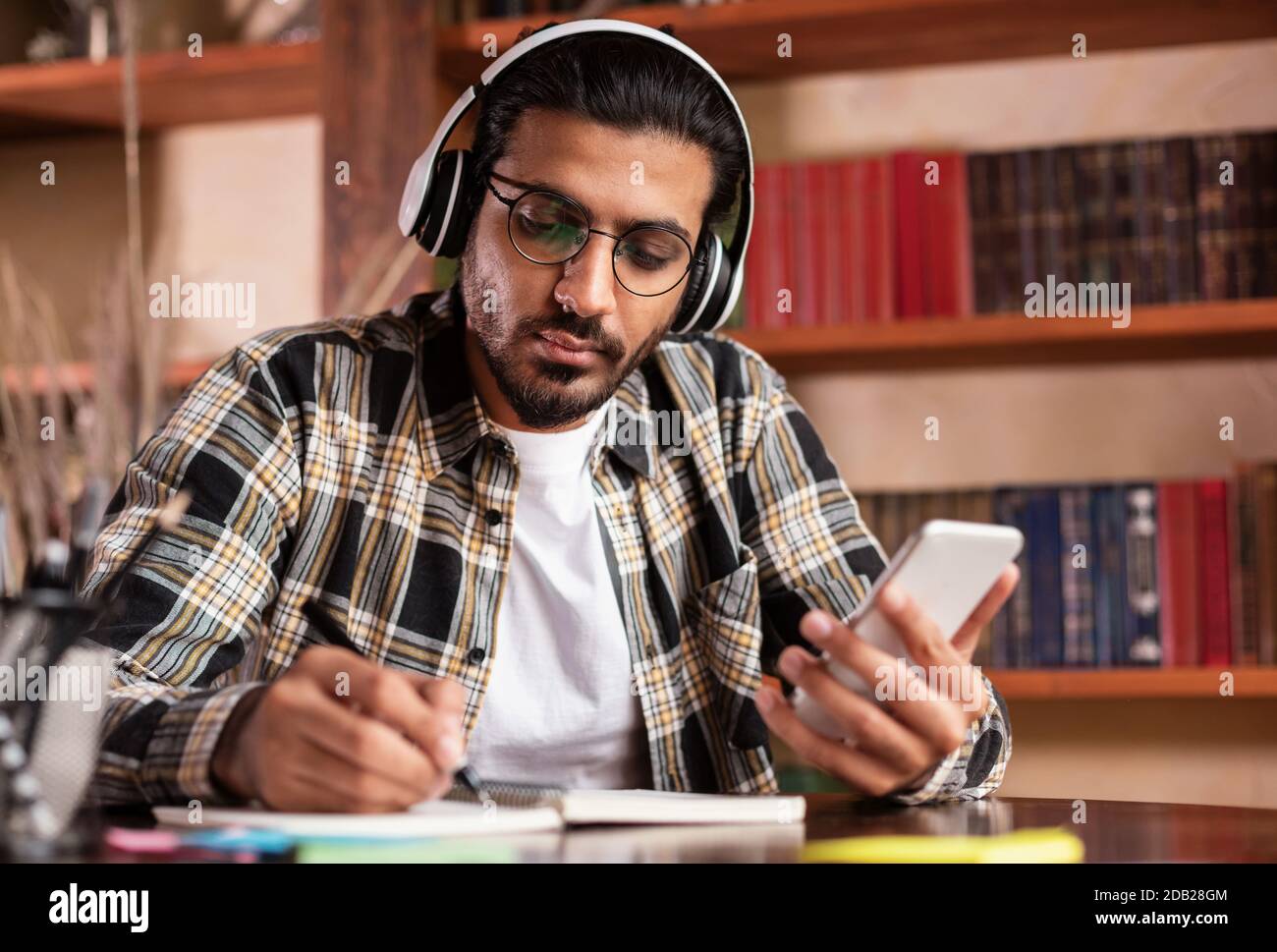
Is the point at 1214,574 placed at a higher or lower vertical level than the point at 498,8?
lower

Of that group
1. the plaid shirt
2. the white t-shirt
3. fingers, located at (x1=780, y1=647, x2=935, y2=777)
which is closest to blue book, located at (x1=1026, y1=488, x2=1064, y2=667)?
the plaid shirt

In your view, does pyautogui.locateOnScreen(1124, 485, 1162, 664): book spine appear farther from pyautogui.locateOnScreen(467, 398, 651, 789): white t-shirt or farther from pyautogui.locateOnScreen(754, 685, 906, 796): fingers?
pyautogui.locateOnScreen(754, 685, 906, 796): fingers

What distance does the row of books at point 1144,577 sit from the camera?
193 cm

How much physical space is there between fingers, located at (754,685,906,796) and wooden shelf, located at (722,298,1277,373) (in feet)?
3.93

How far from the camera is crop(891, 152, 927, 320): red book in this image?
2055mm

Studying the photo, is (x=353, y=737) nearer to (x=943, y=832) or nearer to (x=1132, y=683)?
(x=943, y=832)

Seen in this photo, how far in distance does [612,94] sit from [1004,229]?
0.97 metres

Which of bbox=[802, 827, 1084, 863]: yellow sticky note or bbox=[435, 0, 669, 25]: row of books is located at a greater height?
bbox=[435, 0, 669, 25]: row of books

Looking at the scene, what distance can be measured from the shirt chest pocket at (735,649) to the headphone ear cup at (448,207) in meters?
0.43

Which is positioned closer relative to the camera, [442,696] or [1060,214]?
[442,696]

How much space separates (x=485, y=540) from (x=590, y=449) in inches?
6.2

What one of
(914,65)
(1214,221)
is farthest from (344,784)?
(914,65)

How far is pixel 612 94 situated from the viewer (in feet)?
4.09

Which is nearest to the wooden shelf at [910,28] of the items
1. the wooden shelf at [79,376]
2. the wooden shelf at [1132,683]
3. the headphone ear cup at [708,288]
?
the wooden shelf at [79,376]
